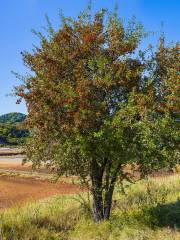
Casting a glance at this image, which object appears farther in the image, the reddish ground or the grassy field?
the reddish ground

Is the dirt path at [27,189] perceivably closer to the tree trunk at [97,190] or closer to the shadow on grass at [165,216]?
the tree trunk at [97,190]

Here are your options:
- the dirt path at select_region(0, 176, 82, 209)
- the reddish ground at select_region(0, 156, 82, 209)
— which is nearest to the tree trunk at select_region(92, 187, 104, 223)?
the reddish ground at select_region(0, 156, 82, 209)

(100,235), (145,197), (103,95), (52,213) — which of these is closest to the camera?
(100,235)

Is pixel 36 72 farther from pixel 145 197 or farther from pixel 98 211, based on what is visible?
pixel 145 197

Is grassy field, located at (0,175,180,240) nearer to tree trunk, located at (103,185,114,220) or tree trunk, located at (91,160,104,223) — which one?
tree trunk, located at (103,185,114,220)

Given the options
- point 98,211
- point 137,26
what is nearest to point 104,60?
point 137,26

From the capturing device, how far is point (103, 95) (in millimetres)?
13523

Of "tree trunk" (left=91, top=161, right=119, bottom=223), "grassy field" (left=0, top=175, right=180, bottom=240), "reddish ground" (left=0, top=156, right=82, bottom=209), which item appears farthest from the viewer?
"reddish ground" (left=0, top=156, right=82, bottom=209)

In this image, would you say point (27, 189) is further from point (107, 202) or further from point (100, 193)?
point (107, 202)

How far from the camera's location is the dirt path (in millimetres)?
26016

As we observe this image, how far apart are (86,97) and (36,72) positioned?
7.06 feet

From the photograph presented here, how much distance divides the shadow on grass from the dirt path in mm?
10779

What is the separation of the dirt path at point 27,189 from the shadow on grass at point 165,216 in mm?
10779

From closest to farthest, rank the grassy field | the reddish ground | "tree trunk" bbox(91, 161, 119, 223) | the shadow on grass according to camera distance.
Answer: the grassy field
the shadow on grass
"tree trunk" bbox(91, 161, 119, 223)
the reddish ground
